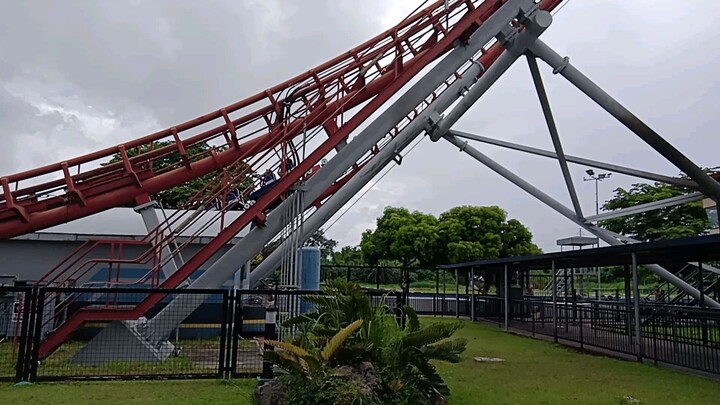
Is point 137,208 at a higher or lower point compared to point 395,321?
higher

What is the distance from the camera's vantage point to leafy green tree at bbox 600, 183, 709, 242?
28969mm

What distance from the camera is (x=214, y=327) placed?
40.2 feet

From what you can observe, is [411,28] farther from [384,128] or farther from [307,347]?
[307,347]

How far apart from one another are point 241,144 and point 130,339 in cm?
460

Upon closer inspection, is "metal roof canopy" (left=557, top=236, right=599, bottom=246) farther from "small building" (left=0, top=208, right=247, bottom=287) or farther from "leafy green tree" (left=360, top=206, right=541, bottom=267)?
"small building" (left=0, top=208, right=247, bottom=287)

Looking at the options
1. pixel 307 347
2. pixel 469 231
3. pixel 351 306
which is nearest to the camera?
pixel 307 347

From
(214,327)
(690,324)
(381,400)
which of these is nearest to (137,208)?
(214,327)

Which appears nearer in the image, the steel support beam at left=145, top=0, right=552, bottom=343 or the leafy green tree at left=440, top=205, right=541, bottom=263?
the steel support beam at left=145, top=0, right=552, bottom=343

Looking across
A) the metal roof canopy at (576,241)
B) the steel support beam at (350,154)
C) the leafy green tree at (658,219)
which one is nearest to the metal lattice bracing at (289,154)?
the steel support beam at (350,154)

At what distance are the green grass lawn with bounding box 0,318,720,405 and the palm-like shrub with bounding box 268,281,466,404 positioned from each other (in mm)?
845

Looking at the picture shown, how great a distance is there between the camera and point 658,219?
31.0 m

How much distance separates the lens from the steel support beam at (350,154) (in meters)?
10.3

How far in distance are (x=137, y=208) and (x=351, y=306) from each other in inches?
252

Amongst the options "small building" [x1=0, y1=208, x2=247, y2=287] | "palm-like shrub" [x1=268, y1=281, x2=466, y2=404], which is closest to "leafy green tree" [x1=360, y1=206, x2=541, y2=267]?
"small building" [x1=0, y1=208, x2=247, y2=287]
